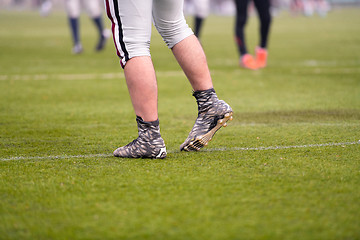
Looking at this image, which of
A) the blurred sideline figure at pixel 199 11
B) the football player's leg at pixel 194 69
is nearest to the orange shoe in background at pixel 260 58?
the blurred sideline figure at pixel 199 11

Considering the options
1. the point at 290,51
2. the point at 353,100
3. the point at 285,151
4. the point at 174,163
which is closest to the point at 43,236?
the point at 174,163

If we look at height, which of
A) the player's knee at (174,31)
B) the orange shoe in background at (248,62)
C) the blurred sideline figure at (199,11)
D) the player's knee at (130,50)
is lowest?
the orange shoe in background at (248,62)

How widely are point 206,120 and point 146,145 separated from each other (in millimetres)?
332

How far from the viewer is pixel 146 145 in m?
2.54

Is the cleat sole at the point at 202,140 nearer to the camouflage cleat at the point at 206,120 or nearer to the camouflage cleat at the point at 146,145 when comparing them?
the camouflage cleat at the point at 206,120

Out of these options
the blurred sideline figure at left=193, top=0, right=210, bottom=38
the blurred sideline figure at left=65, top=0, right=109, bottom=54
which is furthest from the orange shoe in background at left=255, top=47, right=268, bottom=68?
the blurred sideline figure at left=65, top=0, right=109, bottom=54

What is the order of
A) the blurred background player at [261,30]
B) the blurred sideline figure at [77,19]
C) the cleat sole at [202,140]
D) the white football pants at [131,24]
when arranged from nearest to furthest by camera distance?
1. the white football pants at [131,24]
2. the cleat sole at [202,140]
3. the blurred background player at [261,30]
4. the blurred sideline figure at [77,19]

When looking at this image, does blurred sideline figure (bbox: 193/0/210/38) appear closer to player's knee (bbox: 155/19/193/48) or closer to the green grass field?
the green grass field

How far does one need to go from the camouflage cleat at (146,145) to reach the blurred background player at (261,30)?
4235 millimetres

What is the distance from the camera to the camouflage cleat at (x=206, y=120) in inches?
105

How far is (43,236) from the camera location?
1.62m

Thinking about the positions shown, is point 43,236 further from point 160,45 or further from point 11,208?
point 160,45

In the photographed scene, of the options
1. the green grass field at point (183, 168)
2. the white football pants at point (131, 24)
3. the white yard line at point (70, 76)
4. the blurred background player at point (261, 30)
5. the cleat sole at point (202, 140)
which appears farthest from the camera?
the blurred background player at point (261, 30)

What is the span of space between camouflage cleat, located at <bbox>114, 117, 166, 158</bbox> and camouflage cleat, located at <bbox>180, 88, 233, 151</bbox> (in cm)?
17
